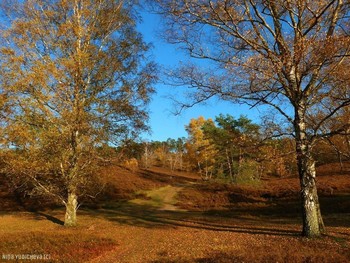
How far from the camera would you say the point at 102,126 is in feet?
55.5

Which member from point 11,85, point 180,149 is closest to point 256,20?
point 11,85

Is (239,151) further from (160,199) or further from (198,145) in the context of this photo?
(198,145)

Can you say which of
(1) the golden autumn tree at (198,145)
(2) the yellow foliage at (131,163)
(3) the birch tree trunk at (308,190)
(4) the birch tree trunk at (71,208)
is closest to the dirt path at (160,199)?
(2) the yellow foliage at (131,163)

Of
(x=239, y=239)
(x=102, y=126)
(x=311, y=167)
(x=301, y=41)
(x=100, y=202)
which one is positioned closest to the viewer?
(x=301, y=41)

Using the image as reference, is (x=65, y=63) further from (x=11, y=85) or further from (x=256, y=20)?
(x=256, y=20)

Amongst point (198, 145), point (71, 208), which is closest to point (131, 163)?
point (71, 208)

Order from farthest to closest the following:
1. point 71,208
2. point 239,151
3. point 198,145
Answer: point 198,145
point 239,151
point 71,208

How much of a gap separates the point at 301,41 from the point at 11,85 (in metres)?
12.4

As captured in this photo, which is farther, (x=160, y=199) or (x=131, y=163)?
(x=160, y=199)

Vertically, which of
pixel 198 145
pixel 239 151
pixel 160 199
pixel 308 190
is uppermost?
pixel 198 145

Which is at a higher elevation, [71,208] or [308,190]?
[308,190]

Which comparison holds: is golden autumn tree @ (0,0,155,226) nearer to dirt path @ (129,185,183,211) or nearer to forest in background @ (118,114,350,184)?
forest in background @ (118,114,350,184)

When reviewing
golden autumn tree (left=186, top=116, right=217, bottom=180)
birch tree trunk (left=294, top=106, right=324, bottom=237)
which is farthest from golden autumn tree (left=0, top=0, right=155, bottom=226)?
golden autumn tree (left=186, top=116, right=217, bottom=180)

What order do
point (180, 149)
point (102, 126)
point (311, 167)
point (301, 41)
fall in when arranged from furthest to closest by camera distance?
point (180, 149) < point (102, 126) < point (311, 167) < point (301, 41)
